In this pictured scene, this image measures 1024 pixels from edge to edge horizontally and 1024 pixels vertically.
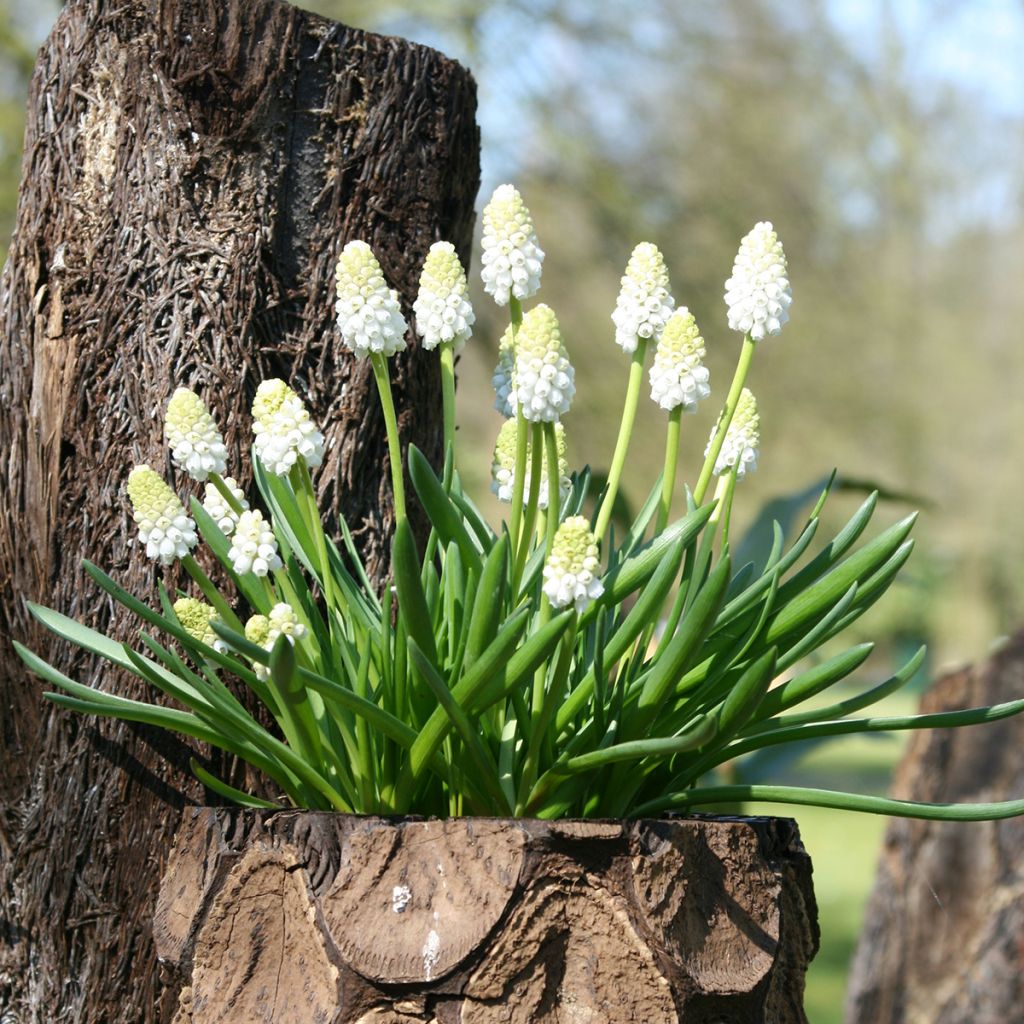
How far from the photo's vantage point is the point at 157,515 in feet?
2.89

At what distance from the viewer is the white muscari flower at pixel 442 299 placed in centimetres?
88

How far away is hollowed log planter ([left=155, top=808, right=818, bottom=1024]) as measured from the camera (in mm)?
799

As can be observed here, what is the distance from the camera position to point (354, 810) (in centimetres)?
92

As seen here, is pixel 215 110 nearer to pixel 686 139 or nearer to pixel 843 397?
pixel 686 139

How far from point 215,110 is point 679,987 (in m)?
0.88

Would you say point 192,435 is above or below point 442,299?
below

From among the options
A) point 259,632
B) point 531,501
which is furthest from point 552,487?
point 259,632

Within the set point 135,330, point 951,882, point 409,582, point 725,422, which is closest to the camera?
point 409,582

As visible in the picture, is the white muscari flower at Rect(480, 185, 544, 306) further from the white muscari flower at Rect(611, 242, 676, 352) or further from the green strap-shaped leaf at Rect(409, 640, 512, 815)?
the green strap-shaped leaf at Rect(409, 640, 512, 815)

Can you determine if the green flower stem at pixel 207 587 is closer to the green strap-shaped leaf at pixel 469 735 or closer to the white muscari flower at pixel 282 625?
the white muscari flower at pixel 282 625

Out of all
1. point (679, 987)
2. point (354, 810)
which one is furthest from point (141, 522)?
point (679, 987)

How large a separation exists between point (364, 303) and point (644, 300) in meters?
0.21

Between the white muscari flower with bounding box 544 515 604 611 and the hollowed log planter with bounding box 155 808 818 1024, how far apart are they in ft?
0.55

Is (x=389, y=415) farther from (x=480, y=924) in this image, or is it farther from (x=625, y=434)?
(x=480, y=924)
